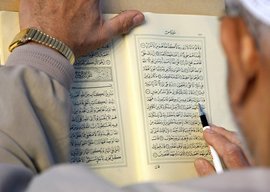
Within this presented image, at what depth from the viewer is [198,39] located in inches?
42.2

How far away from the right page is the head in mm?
437

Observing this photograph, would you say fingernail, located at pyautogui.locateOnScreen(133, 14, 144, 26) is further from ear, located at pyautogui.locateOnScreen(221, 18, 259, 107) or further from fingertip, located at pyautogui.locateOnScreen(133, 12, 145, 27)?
ear, located at pyautogui.locateOnScreen(221, 18, 259, 107)

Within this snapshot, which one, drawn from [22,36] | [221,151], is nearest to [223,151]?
[221,151]

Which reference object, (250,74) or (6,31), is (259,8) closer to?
(250,74)

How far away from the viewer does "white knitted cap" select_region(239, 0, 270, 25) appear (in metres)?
0.54

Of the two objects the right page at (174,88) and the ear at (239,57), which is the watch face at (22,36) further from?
the ear at (239,57)

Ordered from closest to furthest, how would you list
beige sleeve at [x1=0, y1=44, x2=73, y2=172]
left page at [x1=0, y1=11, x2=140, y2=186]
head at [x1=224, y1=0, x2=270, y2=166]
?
head at [x1=224, y1=0, x2=270, y2=166] < beige sleeve at [x1=0, y1=44, x2=73, y2=172] < left page at [x1=0, y1=11, x2=140, y2=186]

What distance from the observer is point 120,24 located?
1.01 meters

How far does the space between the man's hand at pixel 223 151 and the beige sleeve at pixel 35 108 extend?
0.23 m

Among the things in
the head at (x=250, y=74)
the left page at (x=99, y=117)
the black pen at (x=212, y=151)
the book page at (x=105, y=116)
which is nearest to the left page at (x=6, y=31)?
the left page at (x=99, y=117)

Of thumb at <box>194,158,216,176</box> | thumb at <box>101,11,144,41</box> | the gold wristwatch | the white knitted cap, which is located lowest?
thumb at <box>194,158,216,176</box>

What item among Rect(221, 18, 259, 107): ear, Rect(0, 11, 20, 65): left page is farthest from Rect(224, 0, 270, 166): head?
Rect(0, 11, 20, 65): left page

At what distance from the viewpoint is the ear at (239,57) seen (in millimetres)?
528

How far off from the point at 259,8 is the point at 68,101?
442 millimetres
